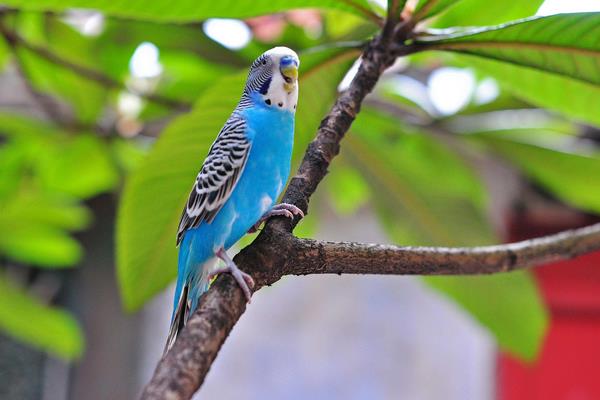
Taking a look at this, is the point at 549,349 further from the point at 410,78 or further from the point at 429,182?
the point at 429,182

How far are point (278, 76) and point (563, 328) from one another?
1459 millimetres

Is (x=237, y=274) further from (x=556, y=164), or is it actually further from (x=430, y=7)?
(x=556, y=164)

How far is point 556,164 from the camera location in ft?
2.75

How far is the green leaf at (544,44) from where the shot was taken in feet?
1.59

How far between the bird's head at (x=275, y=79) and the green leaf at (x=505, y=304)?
47 centimetres

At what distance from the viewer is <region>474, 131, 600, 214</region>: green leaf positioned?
0.82 metres

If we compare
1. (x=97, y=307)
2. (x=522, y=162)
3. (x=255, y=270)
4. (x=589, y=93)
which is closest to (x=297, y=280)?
(x=97, y=307)

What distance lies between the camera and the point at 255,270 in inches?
14.3

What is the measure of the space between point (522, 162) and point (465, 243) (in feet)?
0.62

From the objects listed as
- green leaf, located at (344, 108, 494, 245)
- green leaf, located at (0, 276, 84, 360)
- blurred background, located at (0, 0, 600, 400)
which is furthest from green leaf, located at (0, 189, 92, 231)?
green leaf, located at (344, 108, 494, 245)

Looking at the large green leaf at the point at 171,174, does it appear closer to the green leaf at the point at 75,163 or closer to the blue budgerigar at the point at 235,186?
the blue budgerigar at the point at 235,186

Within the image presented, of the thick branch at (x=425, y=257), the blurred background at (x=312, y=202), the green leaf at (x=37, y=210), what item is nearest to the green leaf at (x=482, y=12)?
the blurred background at (x=312, y=202)

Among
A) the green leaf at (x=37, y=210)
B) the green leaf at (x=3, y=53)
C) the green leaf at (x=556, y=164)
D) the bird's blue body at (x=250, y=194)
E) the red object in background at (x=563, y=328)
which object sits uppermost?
the red object in background at (x=563, y=328)

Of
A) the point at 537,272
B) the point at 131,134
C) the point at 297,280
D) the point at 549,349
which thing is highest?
the point at 537,272
